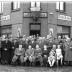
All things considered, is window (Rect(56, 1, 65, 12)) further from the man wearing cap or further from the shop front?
the man wearing cap

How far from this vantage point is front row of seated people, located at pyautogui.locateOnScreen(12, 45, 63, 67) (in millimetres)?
12273

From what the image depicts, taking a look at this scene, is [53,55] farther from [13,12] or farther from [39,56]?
[13,12]

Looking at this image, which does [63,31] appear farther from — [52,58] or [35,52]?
[52,58]

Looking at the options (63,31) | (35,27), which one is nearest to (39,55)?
(35,27)

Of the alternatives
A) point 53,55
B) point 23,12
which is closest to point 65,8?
point 23,12

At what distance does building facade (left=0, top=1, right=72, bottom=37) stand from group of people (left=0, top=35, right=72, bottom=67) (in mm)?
5523

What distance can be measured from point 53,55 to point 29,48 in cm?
152

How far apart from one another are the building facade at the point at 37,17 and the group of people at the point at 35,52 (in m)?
5.52

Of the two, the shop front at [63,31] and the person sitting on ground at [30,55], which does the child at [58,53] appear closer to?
the person sitting on ground at [30,55]

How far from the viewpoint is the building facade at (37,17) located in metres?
19.4

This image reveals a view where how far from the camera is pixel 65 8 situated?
21812 millimetres

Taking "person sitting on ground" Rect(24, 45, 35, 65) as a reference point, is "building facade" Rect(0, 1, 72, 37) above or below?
above

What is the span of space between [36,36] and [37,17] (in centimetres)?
197

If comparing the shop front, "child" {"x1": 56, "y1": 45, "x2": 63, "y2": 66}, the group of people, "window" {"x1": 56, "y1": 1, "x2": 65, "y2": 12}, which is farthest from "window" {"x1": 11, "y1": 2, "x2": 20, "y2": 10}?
"child" {"x1": 56, "y1": 45, "x2": 63, "y2": 66}
